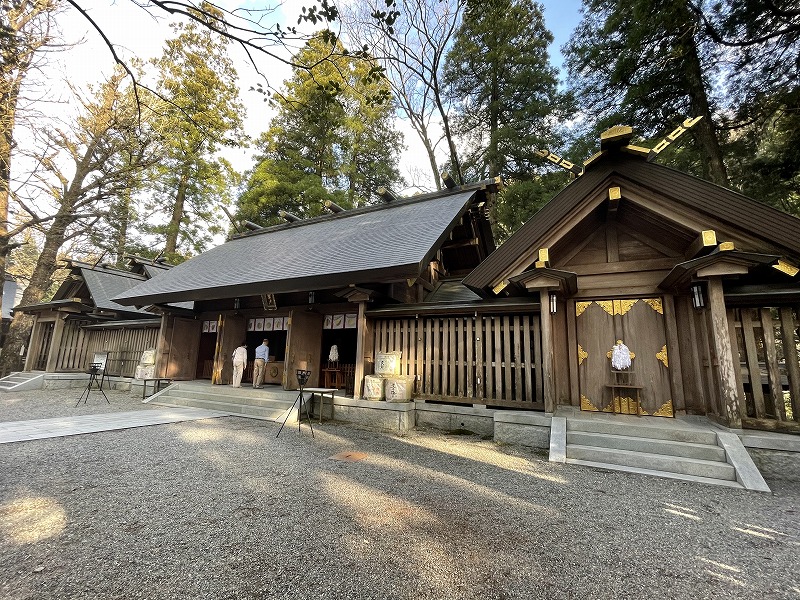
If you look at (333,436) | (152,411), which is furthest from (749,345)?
(152,411)

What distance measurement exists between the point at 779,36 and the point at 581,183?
9.02 meters

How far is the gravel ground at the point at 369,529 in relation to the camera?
2086 millimetres

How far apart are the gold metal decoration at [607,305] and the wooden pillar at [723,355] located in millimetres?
1443

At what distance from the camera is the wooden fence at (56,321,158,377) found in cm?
1191

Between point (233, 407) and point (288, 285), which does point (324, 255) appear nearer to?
point (288, 285)

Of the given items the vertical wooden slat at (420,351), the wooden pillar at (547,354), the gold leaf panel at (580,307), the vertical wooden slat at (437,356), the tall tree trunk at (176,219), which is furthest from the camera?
the tall tree trunk at (176,219)

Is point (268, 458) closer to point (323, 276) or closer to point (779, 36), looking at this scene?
point (323, 276)

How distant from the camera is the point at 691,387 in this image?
5680mm

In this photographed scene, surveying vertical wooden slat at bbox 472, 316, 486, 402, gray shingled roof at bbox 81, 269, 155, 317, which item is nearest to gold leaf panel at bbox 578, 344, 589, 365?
vertical wooden slat at bbox 472, 316, 486, 402

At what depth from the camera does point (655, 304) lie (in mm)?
6020

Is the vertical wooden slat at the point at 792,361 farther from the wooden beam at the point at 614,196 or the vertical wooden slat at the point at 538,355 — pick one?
the vertical wooden slat at the point at 538,355

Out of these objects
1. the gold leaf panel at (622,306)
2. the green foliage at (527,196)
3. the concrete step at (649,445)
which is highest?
the green foliage at (527,196)

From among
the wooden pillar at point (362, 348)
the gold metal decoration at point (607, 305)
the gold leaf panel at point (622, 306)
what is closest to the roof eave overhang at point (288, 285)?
the wooden pillar at point (362, 348)

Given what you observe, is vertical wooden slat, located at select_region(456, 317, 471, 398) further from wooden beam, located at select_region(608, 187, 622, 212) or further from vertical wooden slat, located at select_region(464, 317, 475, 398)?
wooden beam, located at select_region(608, 187, 622, 212)
